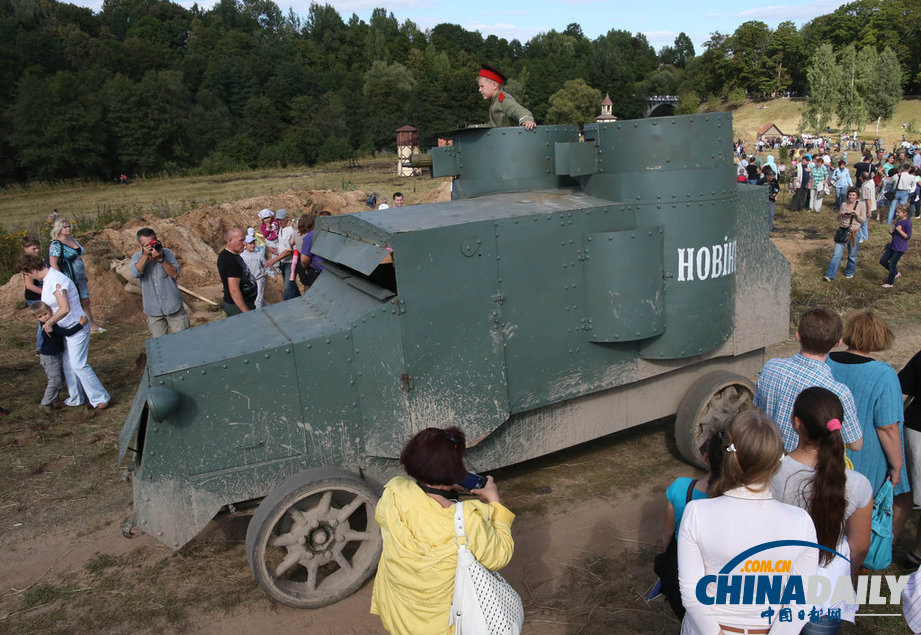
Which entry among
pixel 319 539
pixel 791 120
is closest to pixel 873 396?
pixel 319 539

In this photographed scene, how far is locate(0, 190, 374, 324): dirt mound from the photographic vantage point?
39.1 ft

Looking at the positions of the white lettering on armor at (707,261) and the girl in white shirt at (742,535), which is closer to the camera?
the girl in white shirt at (742,535)

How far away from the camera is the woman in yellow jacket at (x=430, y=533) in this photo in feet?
8.26

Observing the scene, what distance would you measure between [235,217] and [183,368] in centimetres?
1378

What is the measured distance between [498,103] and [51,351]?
212 inches

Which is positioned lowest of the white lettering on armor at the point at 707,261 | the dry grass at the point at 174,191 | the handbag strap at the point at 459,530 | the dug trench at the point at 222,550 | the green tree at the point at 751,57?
the dug trench at the point at 222,550

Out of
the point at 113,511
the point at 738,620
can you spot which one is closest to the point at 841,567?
the point at 738,620

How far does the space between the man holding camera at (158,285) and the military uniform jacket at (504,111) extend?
12.0ft

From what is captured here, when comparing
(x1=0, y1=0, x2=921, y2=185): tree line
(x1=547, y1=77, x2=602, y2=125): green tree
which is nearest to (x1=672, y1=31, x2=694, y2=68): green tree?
(x1=0, y1=0, x2=921, y2=185): tree line

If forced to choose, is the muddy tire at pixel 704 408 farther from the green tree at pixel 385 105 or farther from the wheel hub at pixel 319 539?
the green tree at pixel 385 105

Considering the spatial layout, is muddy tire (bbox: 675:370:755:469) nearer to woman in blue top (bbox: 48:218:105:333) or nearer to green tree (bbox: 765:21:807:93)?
woman in blue top (bbox: 48:218:105:333)

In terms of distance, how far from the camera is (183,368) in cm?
415

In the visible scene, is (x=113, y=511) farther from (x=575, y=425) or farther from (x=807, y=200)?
(x=807, y=200)

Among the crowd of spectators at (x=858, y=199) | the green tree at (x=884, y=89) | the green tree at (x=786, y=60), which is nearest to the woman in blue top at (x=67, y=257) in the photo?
the crowd of spectators at (x=858, y=199)
